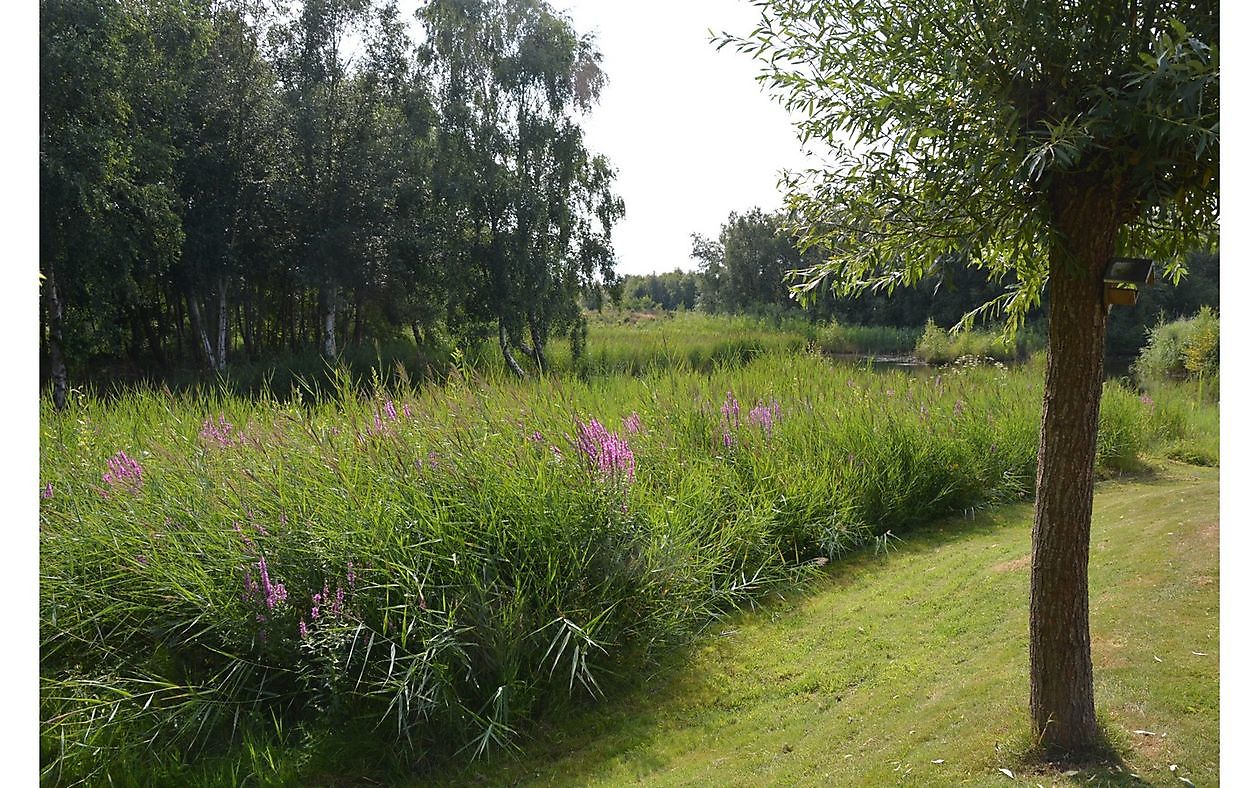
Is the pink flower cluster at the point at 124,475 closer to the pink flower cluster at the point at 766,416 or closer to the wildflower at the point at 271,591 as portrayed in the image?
the wildflower at the point at 271,591

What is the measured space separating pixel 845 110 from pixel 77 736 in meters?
4.01

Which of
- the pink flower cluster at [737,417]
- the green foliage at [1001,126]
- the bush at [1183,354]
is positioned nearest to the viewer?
the green foliage at [1001,126]

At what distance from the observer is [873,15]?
2793mm

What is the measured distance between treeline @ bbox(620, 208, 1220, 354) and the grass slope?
23.1m

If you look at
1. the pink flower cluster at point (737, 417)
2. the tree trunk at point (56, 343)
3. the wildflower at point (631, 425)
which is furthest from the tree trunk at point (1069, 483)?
the tree trunk at point (56, 343)

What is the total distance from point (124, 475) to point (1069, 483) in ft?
16.3

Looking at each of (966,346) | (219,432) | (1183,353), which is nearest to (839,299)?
(966,346)

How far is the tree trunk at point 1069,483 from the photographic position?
2.65m

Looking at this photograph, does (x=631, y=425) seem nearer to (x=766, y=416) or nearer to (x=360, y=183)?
(x=766, y=416)

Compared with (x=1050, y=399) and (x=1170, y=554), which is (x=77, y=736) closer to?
(x=1050, y=399)

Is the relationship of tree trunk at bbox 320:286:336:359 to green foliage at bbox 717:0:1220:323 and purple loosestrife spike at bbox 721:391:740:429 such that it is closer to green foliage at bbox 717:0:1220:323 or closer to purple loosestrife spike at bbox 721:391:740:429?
purple loosestrife spike at bbox 721:391:740:429

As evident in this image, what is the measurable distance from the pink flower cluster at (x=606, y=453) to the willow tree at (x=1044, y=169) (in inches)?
80.3

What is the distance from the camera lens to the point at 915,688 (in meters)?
3.73

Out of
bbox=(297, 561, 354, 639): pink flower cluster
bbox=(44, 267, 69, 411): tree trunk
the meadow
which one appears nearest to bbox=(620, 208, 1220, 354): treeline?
bbox=(44, 267, 69, 411): tree trunk
